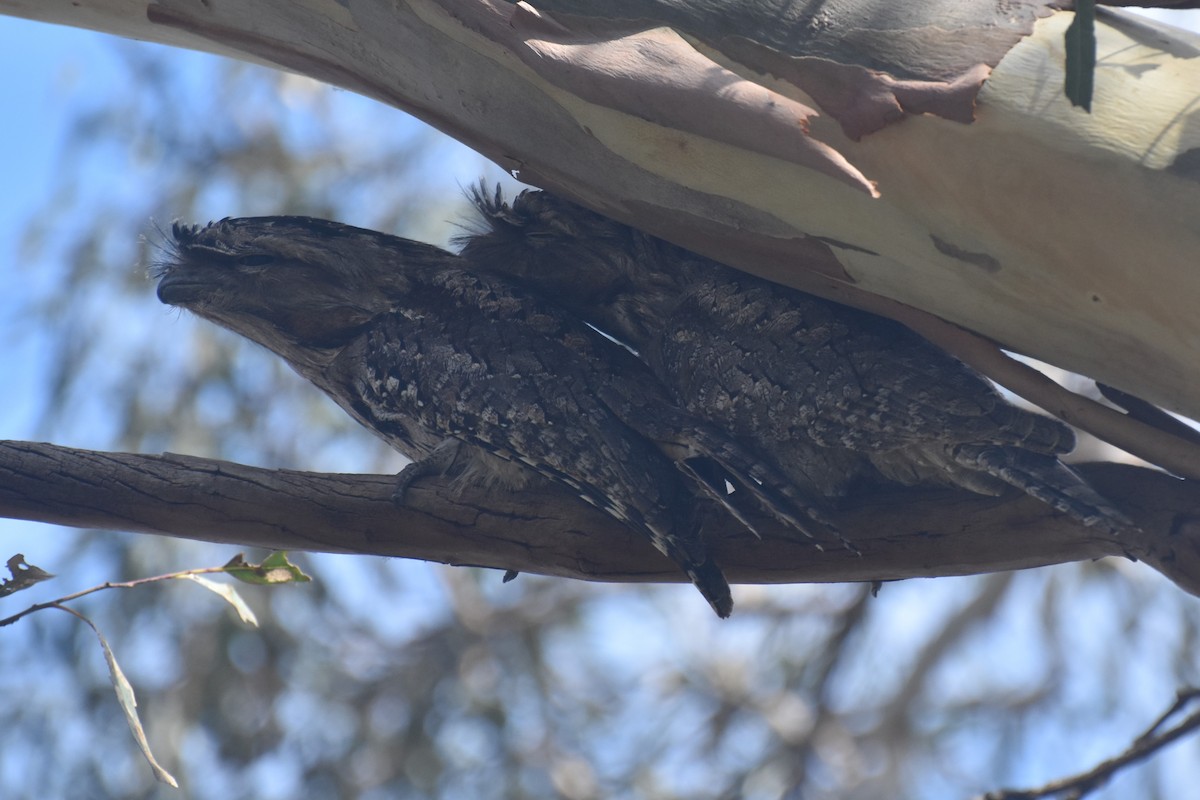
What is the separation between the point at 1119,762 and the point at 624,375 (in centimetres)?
121

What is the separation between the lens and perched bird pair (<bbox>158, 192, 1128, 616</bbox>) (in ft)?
7.24

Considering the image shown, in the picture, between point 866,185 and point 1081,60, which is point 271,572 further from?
point 1081,60

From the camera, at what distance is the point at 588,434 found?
2379 millimetres

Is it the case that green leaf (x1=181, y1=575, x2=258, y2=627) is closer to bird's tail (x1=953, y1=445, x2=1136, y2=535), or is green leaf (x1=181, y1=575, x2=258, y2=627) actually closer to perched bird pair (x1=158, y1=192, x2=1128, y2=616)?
perched bird pair (x1=158, y1=192, x2=1128, y2=616)

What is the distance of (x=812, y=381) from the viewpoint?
7.37 feet

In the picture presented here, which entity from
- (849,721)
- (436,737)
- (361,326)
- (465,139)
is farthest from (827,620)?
(465,139)

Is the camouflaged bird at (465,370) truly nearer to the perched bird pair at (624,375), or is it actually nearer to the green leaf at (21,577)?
the perched bird pair at (624,375)

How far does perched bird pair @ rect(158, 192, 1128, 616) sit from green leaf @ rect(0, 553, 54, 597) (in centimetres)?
82

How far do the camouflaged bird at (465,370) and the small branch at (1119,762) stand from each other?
2.09ft

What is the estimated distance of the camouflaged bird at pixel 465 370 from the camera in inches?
91.6

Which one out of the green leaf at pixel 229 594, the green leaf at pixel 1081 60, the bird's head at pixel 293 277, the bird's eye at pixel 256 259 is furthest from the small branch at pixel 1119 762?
the bird's eye at pixel 256 259

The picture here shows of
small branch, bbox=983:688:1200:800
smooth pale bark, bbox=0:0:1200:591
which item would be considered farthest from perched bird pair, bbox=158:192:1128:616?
small branch, bbox=983:688:1200:800

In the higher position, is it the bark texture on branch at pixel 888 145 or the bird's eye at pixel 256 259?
the bird's eye at pixel 256 259

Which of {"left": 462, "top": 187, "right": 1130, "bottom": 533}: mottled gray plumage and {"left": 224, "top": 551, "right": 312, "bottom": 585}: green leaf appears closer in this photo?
{"left": 462, "top": 187, "right": 1130, "bottom": 533}: mottled gray plumage
